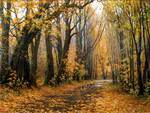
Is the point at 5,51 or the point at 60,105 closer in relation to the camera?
the point at 60,105

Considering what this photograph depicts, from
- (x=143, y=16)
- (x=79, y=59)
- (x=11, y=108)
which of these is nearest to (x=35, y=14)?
(x=143, y=16)

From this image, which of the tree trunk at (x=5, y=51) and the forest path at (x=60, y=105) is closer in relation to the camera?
the forest path at (x=60, y=105)

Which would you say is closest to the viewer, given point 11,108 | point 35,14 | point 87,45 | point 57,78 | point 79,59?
point 11,108

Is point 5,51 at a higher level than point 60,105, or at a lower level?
higher

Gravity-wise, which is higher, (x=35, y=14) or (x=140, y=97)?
(x=35, y=14)

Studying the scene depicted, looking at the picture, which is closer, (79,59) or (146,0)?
(146,0)

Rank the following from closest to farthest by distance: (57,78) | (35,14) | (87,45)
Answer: (35,14), (57,78), (87,45)

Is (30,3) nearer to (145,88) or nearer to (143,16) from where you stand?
(143,16)

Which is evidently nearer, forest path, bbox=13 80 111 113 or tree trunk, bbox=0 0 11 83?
forest path, bbox=13 80 111 113

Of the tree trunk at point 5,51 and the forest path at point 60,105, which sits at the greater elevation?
the tree trunk at point 5,51

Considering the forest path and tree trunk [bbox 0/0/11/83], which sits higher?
tree trunk [bbox 0/0/11/83]

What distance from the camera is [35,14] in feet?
57.5

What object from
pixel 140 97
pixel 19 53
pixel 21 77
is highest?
pixel 19 53

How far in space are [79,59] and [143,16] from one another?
25.9 meters
